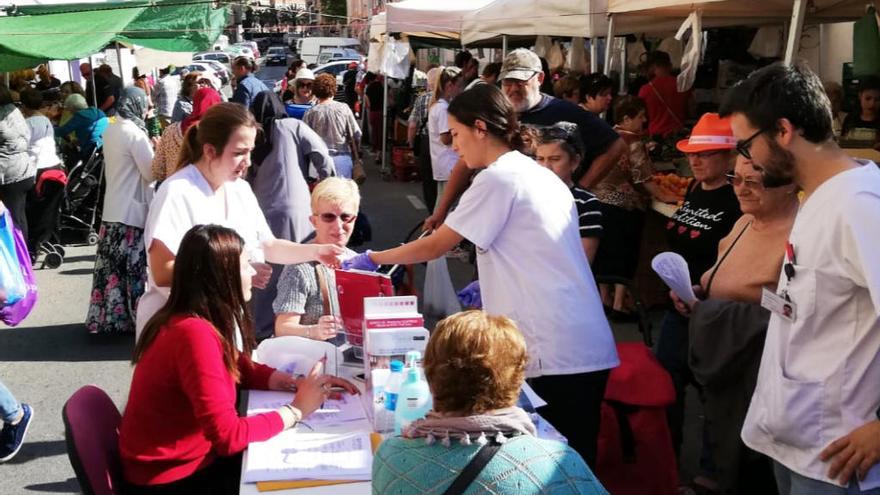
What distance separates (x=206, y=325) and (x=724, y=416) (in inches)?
73.3

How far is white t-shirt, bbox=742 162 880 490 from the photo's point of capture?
1.90m

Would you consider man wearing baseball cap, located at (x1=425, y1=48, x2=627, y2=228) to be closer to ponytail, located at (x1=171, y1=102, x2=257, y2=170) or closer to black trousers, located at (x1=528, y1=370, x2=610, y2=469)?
ponytail, located at (x1=171, y1=102, x2=257, y2=170)

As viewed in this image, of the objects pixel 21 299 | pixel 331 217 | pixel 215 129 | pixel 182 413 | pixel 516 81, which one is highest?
pixel 516 81

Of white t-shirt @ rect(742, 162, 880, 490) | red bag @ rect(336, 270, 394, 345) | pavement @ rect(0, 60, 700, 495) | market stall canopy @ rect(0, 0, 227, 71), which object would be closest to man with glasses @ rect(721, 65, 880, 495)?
white t-shirt @ rect(742, 162, 880, 490)

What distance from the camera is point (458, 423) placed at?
183 cm

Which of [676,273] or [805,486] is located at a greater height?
[676,273]

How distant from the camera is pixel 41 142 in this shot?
8.54m

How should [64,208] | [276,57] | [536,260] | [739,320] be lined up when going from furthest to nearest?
[276,57]
[64,208]
[739,320]
[536,260]

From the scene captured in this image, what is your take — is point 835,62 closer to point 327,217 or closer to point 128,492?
point 327,217

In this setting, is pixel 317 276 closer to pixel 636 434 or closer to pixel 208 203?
pixel 208 203

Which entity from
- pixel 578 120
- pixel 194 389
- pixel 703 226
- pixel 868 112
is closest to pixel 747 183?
pixel 703 226

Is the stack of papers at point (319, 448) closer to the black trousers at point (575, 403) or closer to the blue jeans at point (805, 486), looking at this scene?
the black trousers at point (575, 403)

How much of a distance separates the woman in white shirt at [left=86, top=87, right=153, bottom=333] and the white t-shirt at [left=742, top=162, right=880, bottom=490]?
5.01m

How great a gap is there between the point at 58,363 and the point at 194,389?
12.0 ft
